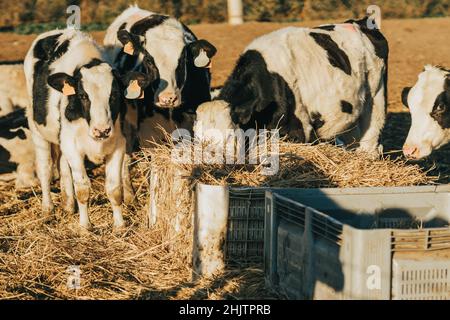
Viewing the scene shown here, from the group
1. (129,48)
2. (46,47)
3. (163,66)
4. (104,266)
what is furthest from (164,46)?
(104,266)

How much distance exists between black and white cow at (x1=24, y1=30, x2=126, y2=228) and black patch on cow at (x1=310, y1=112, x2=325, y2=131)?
2.23 m

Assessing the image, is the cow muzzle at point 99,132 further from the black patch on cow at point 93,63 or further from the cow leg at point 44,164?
the cow leg at point 44,164

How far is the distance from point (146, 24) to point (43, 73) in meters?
1.72

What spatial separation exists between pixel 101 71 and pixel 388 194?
357cm

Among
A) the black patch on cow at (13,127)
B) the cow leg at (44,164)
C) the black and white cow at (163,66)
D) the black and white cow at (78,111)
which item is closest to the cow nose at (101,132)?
the black and white cow at (78,111)

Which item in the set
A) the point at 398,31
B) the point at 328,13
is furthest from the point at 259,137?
Answer: the point at 328,13

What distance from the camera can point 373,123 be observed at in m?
12.0

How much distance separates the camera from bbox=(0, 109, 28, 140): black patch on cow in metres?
12.6

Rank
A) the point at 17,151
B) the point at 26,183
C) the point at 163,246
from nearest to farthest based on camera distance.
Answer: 1. the point at 163,246
2. the point at 26,183
3. the point at 17,151

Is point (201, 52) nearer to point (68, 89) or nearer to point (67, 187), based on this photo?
point (67, 187)

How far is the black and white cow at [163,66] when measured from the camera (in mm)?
10977
